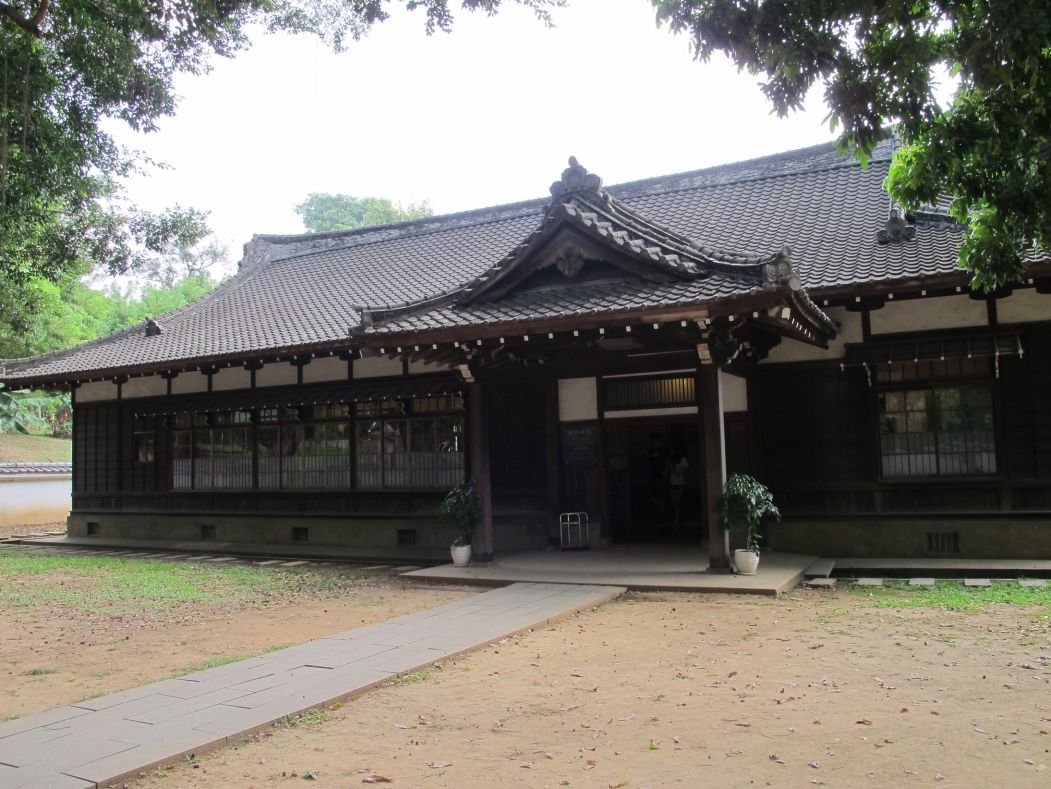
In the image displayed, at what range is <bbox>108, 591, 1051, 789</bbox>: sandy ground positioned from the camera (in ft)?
15.1

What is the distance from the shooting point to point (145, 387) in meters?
18.7

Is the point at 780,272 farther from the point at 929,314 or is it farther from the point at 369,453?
the point at 369,453

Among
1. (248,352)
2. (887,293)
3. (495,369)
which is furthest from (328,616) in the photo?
(887,293)

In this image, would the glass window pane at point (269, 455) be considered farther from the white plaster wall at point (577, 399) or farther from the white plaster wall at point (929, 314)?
the white plaster wall at point (929, 314)

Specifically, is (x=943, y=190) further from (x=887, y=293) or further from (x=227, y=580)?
(x=227, y=580)

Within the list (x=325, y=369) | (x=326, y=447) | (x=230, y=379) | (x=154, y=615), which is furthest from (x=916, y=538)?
(x=230, y=379)

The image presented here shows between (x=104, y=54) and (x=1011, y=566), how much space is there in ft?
44.0

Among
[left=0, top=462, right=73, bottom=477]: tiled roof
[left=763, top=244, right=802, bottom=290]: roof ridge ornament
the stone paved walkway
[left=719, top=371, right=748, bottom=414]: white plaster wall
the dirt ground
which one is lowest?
the dirt ground

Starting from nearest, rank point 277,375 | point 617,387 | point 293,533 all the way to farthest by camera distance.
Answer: point 617,387, point 293,533, point 277,375

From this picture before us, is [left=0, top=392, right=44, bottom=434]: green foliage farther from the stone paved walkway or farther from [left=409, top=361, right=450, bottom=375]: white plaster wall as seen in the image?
the stone paved walkway

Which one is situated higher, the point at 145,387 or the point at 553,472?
the point at 145,387

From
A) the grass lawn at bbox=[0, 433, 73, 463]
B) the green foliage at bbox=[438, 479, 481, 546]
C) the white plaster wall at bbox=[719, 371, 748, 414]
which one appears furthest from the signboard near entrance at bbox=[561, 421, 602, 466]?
the grass lawn at bbox=[0, 433, 73, 463]

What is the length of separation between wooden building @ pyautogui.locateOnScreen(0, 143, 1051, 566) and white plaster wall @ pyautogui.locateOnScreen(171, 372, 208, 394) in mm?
53

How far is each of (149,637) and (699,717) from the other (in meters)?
5.90
